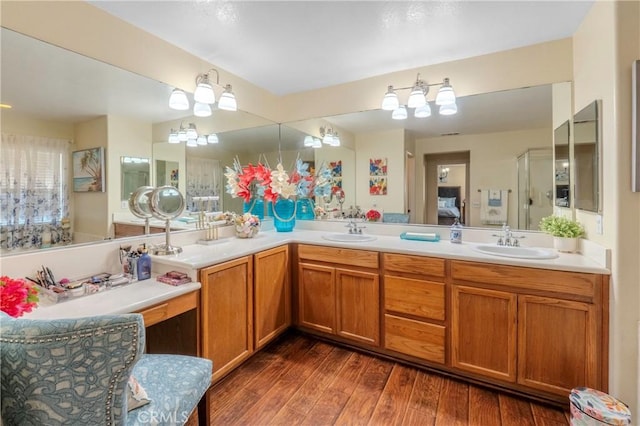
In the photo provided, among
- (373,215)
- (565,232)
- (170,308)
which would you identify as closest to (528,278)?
(565,232)

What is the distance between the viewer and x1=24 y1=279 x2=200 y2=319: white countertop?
1.25 m

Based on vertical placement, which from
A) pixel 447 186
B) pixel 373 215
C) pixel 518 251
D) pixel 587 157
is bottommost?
pixel 518 251

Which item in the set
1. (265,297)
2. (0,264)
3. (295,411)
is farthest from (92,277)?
(295,411)

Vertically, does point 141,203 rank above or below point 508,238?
above

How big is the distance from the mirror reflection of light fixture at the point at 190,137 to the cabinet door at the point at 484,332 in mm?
2319

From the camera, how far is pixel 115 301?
137 centimetres

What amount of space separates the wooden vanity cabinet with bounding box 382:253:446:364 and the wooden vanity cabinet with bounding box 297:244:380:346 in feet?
0.33

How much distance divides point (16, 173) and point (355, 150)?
8.02 ft

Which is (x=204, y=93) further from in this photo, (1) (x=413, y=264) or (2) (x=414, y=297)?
(2) (x=414, y=297)

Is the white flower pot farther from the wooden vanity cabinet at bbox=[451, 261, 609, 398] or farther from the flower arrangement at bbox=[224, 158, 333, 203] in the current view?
the flower arrangement at bbox=[224, 158, 333, 203]

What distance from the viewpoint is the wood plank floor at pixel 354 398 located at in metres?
1.64

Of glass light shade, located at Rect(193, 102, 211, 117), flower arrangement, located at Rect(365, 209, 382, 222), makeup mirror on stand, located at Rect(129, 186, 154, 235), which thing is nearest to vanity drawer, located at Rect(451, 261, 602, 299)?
flower arrangement, located at Rect(365, 209, 382, 222)

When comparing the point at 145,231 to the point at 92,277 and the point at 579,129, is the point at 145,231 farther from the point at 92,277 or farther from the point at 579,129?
the point at 579,129

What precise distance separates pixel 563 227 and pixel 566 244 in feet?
0.38
